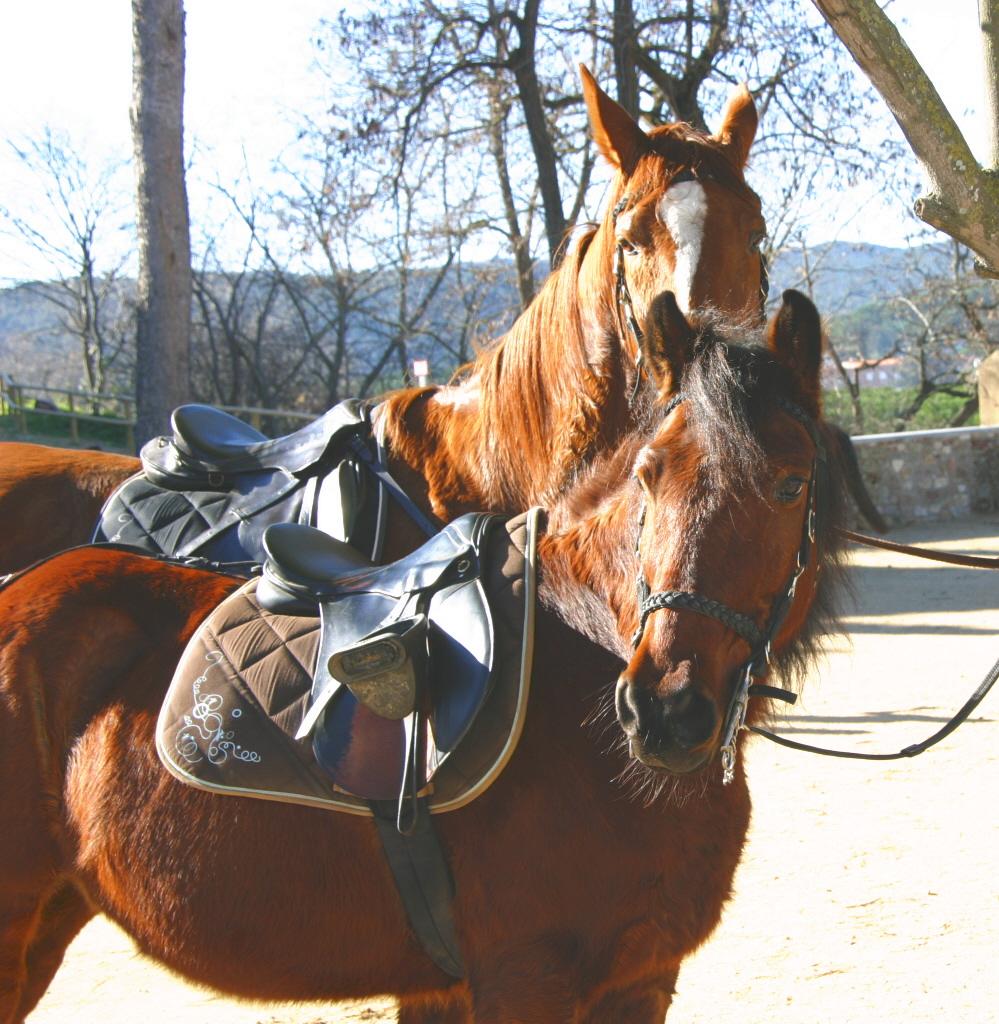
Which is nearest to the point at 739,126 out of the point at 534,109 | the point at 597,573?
the point at 597,573

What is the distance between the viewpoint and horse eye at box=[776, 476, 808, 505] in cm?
192

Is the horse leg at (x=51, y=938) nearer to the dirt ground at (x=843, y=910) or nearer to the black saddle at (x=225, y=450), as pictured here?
the dirt ground at (x=843, y=910)

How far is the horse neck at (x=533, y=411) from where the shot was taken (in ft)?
10.9

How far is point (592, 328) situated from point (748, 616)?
1722mm

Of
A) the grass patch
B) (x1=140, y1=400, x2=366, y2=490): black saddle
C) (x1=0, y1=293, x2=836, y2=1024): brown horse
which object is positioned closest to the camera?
(x1=0, y1=293, x2=836, y2=1024): brown horse

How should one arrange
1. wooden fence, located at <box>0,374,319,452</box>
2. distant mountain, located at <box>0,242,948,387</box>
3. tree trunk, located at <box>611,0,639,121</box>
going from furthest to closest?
distant mountain, located at <box>0,242,948,387</box>
wooden fence, located at <box>0,374,319,452</box>
tree trunk, located at <box>611,0,639,121</box>

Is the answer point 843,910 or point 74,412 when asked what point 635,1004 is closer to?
point 843,910

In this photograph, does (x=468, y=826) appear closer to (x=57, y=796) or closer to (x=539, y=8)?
(x=57, y=796)

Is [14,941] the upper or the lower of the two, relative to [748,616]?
lower

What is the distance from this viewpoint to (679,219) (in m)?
3.25

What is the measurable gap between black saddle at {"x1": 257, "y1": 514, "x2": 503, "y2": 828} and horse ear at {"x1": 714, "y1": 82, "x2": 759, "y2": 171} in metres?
1.97

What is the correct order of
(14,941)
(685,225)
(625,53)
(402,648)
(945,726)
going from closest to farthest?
(402,648) → (14,941) → (945,726) → (685,225) → (625,53)

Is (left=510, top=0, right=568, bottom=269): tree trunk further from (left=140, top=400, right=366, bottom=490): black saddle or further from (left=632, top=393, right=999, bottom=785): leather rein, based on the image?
(left=632, top=393, right=999, bottom=785): leather rein

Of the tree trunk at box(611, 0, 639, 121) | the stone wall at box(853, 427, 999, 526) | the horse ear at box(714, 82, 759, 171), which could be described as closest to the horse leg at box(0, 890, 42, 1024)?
the horse ear at box(714, 82, 759, 171)
